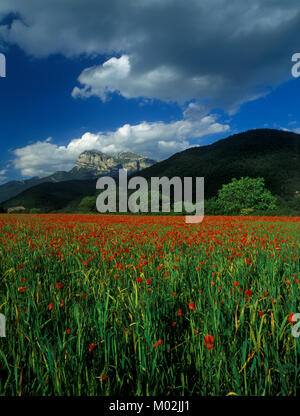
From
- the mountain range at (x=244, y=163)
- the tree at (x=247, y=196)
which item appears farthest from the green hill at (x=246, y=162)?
the tree at (x=247, y=196)

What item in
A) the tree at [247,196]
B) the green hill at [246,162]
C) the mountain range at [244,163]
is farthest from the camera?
the green hill at [246,162]

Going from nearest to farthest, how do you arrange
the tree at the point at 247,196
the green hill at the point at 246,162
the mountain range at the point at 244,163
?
the tree at the point at 247,196 → the mountain range at the point at 244,163 → the green hill at the point at 246,162

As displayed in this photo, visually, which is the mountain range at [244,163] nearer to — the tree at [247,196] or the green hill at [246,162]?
the green hill at [246,162]

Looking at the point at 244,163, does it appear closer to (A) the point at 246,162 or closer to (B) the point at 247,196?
(A) the point at 246,162

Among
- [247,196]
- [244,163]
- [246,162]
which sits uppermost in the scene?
[246,162]

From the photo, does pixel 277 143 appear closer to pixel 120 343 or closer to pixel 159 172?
pixel 159 172

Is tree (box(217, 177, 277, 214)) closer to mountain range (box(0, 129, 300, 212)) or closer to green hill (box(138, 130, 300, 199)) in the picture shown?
mountain range (box(0, 129, 300, 212))

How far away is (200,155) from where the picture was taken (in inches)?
4921

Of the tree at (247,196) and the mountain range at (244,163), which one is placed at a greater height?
the mountain range at (244,163)

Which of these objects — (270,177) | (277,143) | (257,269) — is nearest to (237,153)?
(277,143)

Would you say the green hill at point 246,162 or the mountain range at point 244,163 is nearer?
the mountain range at point 244,163

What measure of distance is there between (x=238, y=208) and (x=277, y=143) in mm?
92672

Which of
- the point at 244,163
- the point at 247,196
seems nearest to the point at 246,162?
the point at 244,163

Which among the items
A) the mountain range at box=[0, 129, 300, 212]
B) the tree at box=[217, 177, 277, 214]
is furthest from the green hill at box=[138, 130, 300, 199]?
the tree at box=[217, 177, 277, 214]
